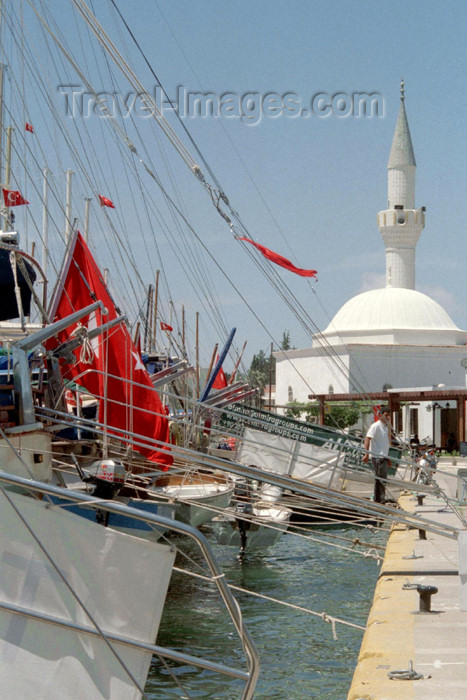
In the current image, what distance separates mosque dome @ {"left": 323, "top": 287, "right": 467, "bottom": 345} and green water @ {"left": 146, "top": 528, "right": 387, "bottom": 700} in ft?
171

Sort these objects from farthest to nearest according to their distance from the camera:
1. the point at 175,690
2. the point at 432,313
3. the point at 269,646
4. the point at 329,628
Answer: the point at 432,313
the point at 329,628
the point at 269,646
the point at 175,690

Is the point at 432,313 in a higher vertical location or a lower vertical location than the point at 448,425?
higher

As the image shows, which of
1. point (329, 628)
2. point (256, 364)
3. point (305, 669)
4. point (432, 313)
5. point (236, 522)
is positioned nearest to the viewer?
point (305, 669)

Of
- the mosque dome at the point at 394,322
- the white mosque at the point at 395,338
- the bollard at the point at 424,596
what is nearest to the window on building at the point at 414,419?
the white mosque at the point at 395,338

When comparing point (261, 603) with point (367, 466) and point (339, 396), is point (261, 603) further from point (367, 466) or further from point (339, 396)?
point (339, 396)

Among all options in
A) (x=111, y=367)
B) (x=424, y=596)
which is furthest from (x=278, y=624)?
(x=111, y=367)

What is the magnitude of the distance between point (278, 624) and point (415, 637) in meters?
5.78

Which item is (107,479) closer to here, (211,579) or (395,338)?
(211,579)

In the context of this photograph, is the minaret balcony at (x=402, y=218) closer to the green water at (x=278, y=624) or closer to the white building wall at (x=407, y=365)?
the white building wall at (x=407, y=365)

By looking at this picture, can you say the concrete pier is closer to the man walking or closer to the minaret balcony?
the man walking

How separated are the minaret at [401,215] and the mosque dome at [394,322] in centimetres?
184

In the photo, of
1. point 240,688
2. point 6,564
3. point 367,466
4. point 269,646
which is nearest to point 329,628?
point 269,646

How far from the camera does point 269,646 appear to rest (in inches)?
483

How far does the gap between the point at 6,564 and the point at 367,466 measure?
19.4 m
